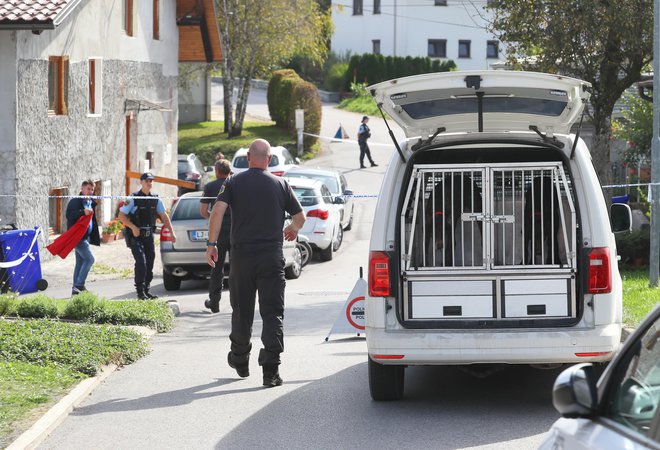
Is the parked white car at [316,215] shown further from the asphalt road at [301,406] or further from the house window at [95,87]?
the asphalt road at [301,406]

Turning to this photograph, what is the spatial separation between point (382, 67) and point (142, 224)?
5245cm

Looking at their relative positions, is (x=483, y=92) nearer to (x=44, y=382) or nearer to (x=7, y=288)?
(x=44, y=382)

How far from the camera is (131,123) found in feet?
100

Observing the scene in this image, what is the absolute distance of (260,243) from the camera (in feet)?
30.9

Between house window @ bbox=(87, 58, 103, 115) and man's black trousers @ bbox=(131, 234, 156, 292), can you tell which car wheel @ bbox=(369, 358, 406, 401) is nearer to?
man's black trousers @ bbox=(131, 234, 156, 292)

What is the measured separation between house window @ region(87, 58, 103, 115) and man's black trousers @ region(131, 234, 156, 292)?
452 inches

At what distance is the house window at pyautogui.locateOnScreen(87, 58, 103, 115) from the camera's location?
2666 centimetres

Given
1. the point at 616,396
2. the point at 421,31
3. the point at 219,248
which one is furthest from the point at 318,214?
the point at 421,31

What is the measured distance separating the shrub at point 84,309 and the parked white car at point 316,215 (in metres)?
8.23

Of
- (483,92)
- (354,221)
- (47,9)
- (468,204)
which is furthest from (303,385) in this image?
(354,221)

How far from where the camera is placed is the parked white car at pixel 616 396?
3941 mm

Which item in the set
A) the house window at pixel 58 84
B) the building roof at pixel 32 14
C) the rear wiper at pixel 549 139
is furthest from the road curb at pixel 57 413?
the house window at pixel 58 84

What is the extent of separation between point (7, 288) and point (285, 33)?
31595 mm

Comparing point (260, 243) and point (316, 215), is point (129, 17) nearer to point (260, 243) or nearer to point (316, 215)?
point (316, 215)
